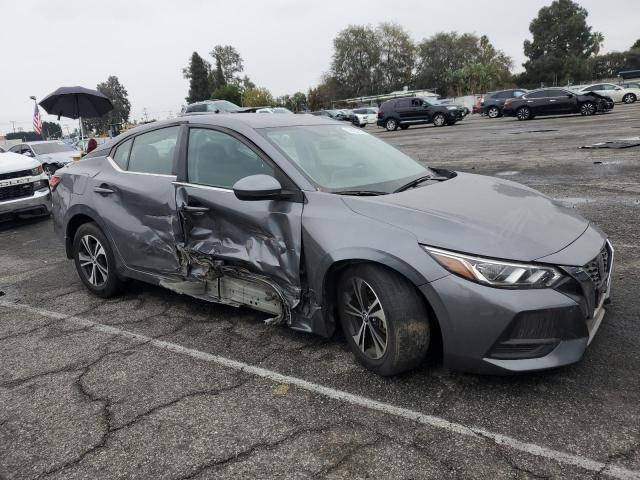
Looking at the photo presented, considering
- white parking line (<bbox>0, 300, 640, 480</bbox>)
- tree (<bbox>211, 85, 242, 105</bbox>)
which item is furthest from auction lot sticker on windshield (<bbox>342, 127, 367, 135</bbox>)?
tree (<bbox>211, 85, 242, 105</bbox>)

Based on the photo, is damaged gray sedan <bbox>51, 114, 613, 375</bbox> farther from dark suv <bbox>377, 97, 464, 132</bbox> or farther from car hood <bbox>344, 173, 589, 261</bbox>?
dark suv <bbox>377, 97, 464, 132</bbox>

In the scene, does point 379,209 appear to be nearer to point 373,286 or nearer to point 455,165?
point 373,286

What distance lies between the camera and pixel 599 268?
2.87 meters

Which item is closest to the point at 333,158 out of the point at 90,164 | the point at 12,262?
the point at 90,164

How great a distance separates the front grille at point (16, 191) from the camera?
8578 mm

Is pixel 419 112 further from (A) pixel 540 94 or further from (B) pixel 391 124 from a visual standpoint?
(A) pixel 540 94

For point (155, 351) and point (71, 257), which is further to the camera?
point (71, 257)

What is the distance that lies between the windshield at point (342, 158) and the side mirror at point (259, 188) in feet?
0.79

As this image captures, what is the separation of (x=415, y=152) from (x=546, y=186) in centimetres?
743

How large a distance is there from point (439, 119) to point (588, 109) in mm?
7254

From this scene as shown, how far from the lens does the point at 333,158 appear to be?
3676 millimetres

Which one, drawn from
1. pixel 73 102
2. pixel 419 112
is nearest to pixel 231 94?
pixel 419 112

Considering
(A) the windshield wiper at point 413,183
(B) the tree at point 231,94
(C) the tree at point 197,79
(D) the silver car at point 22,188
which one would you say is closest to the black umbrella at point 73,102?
(D) the silver car at point 22,188

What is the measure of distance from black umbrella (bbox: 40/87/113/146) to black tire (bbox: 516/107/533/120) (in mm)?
19667
